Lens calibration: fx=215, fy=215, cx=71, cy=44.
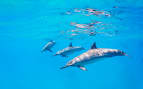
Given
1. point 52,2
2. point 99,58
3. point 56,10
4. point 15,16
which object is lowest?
point 99,58

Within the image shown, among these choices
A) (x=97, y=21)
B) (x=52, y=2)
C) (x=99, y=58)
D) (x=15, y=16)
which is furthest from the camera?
(x=97, y=21)

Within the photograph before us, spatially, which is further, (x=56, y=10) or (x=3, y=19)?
(x=3, y=19)

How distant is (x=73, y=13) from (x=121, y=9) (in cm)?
497

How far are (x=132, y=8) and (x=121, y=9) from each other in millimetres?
1282

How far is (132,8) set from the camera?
2183 centimetres

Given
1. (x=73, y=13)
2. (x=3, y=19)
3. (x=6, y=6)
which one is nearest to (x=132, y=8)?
(x=73, y=13)

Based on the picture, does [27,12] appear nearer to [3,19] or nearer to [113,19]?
[3,19]

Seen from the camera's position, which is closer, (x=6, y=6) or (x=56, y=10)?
(x=6, y=6)

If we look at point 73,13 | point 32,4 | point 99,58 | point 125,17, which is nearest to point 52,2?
point 32,4

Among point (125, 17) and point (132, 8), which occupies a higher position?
point (125, 17)

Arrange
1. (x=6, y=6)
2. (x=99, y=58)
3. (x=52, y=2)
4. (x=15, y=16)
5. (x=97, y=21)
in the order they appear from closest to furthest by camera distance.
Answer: (x=99, y=58), (x=52, y=2), (x=6, y=6), (x=15, y=16), (x=97, y=21)

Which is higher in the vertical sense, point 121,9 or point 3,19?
point 3,19

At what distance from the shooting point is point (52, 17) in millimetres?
24922

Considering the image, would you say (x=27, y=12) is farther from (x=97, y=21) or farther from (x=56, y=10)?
(x=97, y=21)
